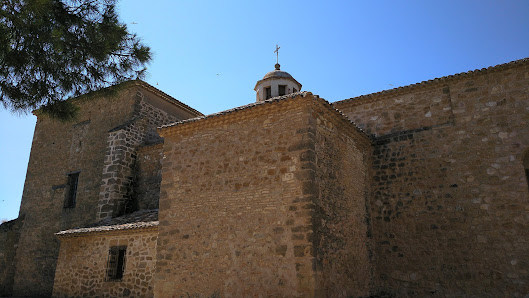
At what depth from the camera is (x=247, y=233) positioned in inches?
316

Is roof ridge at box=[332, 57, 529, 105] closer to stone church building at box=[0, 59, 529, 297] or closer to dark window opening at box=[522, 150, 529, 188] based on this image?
stone church building at box=[0, 59, 529, 297]

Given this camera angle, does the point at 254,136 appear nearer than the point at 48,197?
Yes

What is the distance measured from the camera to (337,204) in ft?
27.9

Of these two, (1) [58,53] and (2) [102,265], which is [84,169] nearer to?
(2) [102,265]

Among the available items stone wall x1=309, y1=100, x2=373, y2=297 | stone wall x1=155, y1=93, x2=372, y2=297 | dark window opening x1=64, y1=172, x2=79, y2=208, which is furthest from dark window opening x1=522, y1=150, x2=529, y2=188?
dark window opening x1=64, y1=172, x2=79, y2=208

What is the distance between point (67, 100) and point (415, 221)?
861cm

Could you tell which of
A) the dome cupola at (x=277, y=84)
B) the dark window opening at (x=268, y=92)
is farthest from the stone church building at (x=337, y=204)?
the dark window opening at (x=268, y=92)

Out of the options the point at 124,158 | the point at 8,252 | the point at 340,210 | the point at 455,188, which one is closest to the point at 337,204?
the point at 340,210

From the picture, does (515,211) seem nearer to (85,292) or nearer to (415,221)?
(415,221)

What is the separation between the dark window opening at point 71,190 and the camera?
16172 mm

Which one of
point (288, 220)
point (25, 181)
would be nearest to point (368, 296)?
point (288, 220)

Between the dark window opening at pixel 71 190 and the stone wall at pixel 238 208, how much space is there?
28.0 ft

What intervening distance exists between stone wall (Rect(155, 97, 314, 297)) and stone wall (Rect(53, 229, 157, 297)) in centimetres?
197

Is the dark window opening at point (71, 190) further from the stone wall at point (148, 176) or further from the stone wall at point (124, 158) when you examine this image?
the stone wall at point (148, 176)
